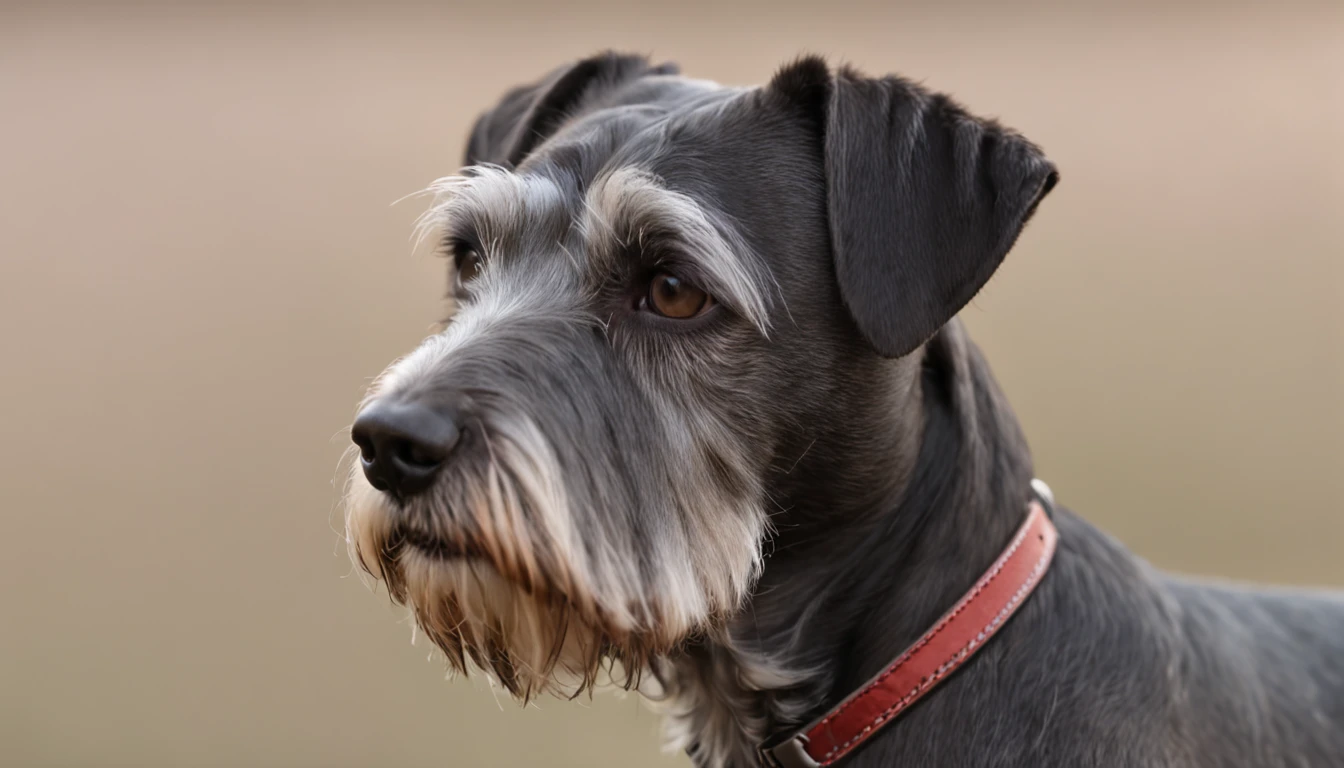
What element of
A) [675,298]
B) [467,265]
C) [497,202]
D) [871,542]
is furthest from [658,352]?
[467,265]

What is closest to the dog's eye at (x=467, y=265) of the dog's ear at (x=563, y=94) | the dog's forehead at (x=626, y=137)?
the dog's forehead at (x=626, y=137)

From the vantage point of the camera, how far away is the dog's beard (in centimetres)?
237

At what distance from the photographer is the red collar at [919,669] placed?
2.67 metres

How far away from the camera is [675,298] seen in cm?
280

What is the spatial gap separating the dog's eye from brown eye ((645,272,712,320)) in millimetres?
630

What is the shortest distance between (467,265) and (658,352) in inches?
33.8

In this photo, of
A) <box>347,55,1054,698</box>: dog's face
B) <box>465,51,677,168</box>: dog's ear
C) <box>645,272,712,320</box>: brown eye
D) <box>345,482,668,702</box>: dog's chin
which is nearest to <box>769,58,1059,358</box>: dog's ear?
<box>347,55,1054,698</box>: dog's face

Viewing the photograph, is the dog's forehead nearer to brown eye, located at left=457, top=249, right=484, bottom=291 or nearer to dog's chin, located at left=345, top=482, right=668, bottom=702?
brown eye, located at left=457, top=249, right=484, bottom=291

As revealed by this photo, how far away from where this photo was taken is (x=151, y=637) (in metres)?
7.47

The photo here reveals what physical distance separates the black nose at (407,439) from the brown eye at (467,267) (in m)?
0.90

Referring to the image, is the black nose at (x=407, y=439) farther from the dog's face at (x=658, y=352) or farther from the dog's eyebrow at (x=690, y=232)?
the dog's eyebrow at (x=690, y=232)

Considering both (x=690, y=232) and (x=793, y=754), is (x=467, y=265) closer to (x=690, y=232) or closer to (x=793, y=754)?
(x=690, y=232)

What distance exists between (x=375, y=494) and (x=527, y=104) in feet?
6.27

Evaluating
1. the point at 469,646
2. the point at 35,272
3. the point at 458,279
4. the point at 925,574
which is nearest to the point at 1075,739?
the point at 925,574
